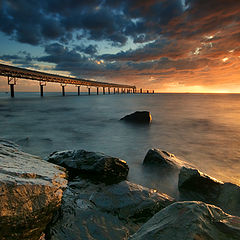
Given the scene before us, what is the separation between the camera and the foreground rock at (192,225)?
1303 millimetres

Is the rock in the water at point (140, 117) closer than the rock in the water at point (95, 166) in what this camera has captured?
No

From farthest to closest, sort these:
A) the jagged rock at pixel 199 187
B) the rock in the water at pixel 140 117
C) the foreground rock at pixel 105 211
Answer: the rock in the water at pixel 140 117 → the jagged rock at pixel 199 187 → the foreground rock at pixel 105 211

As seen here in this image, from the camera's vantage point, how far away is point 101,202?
260cm

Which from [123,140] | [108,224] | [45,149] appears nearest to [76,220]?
[108,224]

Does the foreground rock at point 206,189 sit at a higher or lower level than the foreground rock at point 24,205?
lower

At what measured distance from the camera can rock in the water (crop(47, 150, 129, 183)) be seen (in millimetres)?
3420

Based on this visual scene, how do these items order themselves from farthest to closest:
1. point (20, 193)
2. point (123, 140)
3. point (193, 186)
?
point (123, 140) → point (193, 186) → point (20, 193)

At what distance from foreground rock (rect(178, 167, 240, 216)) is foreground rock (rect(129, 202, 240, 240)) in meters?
1.45

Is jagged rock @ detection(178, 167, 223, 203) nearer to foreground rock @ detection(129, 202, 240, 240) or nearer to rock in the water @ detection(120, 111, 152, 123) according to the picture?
foreground rock @ detection(129, 202, 240, 240)

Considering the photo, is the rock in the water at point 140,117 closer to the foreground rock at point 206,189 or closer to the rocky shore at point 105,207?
the rocky shore at point 105,207

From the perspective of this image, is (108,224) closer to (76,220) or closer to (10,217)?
(76,220)

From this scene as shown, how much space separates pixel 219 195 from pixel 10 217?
3.10 meters

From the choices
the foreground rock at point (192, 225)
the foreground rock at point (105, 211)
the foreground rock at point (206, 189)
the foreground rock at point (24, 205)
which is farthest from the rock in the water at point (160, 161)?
the foreground rock at point (24, 205)

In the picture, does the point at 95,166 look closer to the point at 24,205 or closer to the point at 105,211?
the point at 105,211
